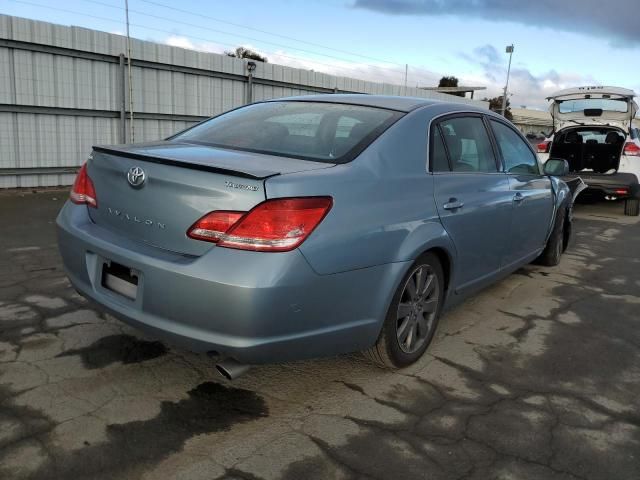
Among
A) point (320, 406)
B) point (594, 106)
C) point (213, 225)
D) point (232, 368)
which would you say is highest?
point (594, 106)

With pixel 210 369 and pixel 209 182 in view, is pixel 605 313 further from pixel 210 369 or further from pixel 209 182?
pixel 209 182

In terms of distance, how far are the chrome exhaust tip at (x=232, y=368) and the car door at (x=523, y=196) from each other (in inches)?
96.9

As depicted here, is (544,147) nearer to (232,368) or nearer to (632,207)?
(632,207)

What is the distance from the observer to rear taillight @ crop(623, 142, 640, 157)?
9.80m

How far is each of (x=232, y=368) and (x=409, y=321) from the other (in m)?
1.15

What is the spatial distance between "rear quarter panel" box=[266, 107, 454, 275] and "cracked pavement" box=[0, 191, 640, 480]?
0.76 meters

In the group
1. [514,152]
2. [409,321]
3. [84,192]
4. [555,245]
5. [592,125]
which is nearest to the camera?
[84,192]

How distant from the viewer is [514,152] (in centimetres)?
445

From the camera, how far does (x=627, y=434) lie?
2615 mm

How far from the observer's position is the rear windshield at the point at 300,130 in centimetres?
284

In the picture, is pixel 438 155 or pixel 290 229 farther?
pixel 438 155

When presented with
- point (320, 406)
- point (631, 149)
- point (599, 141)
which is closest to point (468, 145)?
point (320, 406)

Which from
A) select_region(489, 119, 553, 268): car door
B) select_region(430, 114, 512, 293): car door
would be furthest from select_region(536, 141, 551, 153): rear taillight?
select_region(430, 114, 512, 293): car door

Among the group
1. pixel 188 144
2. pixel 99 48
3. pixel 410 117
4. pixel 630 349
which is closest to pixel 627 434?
pixel 630 349
